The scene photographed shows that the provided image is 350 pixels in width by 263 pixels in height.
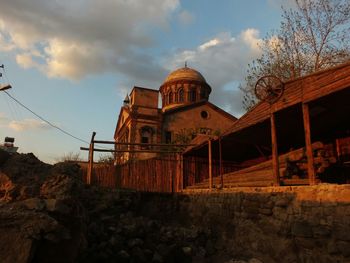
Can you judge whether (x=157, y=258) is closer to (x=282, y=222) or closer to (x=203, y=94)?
(x=282, y=222)

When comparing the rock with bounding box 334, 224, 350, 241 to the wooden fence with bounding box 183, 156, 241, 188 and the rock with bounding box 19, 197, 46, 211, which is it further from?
the wooden fence with bounding box 183, 156, 241, 188

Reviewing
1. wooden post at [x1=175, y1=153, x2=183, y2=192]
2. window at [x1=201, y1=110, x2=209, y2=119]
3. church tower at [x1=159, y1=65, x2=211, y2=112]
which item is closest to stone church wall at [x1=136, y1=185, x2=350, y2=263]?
wooden post at [x1=175, y1=153, x2=183, y2=192]

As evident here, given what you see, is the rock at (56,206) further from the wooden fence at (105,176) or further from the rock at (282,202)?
the wooden fence at (105,176)

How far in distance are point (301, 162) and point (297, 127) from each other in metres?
2.22

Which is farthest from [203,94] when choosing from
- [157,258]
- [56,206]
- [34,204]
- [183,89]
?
[34,204]

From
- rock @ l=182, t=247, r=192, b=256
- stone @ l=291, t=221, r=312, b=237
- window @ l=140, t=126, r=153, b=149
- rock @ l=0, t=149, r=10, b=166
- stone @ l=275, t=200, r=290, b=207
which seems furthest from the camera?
window @ l=140, t=126, r=153, b=149

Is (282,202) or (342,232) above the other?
(282,202)

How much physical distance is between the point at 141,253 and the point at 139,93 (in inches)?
925

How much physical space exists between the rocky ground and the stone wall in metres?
0.55

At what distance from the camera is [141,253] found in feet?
31.9

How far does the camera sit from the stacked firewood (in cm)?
937

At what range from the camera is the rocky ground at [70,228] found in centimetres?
514

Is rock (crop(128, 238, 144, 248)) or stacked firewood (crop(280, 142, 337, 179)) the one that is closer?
stacked firewood (crop(280, 142, 337, 179))

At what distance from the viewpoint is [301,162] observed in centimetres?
987
